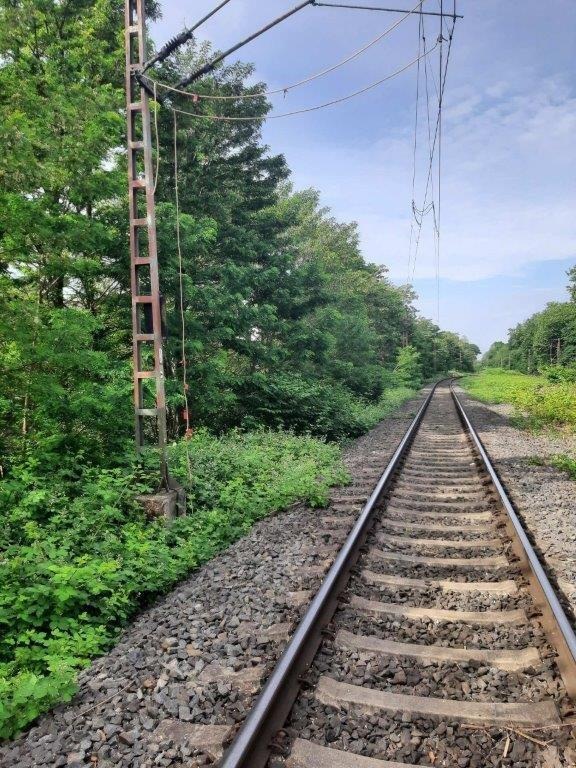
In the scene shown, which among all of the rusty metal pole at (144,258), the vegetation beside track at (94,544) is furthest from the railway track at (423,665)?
the rusty metal pole at (144,258)

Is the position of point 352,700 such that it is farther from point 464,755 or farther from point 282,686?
point 464,755

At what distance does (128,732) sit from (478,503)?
529 centimetres

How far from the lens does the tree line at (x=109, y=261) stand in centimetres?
720

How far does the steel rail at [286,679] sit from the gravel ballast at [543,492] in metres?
1.73

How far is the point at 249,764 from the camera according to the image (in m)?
2.35

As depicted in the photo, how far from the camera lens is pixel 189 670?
3.31 m

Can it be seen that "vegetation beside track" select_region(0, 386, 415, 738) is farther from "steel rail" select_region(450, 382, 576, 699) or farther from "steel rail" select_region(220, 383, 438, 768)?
"steel rail" select_region(450, 382, 576, 699)

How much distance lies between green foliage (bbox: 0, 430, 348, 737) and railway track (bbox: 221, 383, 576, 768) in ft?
4.65

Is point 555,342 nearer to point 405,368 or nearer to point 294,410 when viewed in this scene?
point 405,368

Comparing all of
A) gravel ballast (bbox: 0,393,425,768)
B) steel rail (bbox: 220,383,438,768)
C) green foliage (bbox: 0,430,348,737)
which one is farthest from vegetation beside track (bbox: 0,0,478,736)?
steel rail (bbox: 220,383,438,768)

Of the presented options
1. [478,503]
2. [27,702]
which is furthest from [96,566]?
[478,503]

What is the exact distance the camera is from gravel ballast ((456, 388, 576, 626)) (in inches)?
187

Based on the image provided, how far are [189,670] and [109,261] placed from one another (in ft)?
28.3

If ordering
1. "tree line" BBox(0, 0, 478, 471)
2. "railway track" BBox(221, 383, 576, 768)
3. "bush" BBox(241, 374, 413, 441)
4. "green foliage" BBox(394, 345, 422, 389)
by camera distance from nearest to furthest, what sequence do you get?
"railway track" BBox(221, 383, 576, 768), "tree line" BBox(0, 0, 478, 471), "bush" BBox(241, 374, 413, 441), "green foliage" BBox(394, 345, 422, 389)
